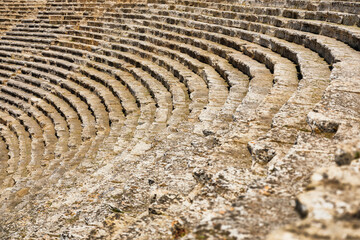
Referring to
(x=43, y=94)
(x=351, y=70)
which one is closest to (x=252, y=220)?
(x=351, y=70)

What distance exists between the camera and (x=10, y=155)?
893cm

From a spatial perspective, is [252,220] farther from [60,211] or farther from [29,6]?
[29,6]

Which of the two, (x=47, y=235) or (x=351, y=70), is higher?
(x=351, y=70)

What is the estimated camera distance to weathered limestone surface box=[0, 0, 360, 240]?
212 centimetres

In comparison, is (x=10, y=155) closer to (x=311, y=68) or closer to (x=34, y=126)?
(x=34, y=126)

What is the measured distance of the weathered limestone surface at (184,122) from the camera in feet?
6.95

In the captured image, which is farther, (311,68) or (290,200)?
(311,68)

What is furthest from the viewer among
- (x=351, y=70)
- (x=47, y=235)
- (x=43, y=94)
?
(x=43, y=94)

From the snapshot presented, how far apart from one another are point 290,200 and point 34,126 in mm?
9310

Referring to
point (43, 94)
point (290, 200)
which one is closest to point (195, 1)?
point (43, 94)

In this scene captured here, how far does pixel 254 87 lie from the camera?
594 centimetres

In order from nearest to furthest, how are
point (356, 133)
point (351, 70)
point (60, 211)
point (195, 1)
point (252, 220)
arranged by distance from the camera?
point (252, 220), point (356, 133), point (60, 211), point (351, 70), point (195, 1)

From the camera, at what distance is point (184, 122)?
5891 mm

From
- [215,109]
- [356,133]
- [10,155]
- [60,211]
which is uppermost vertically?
[356,133]
